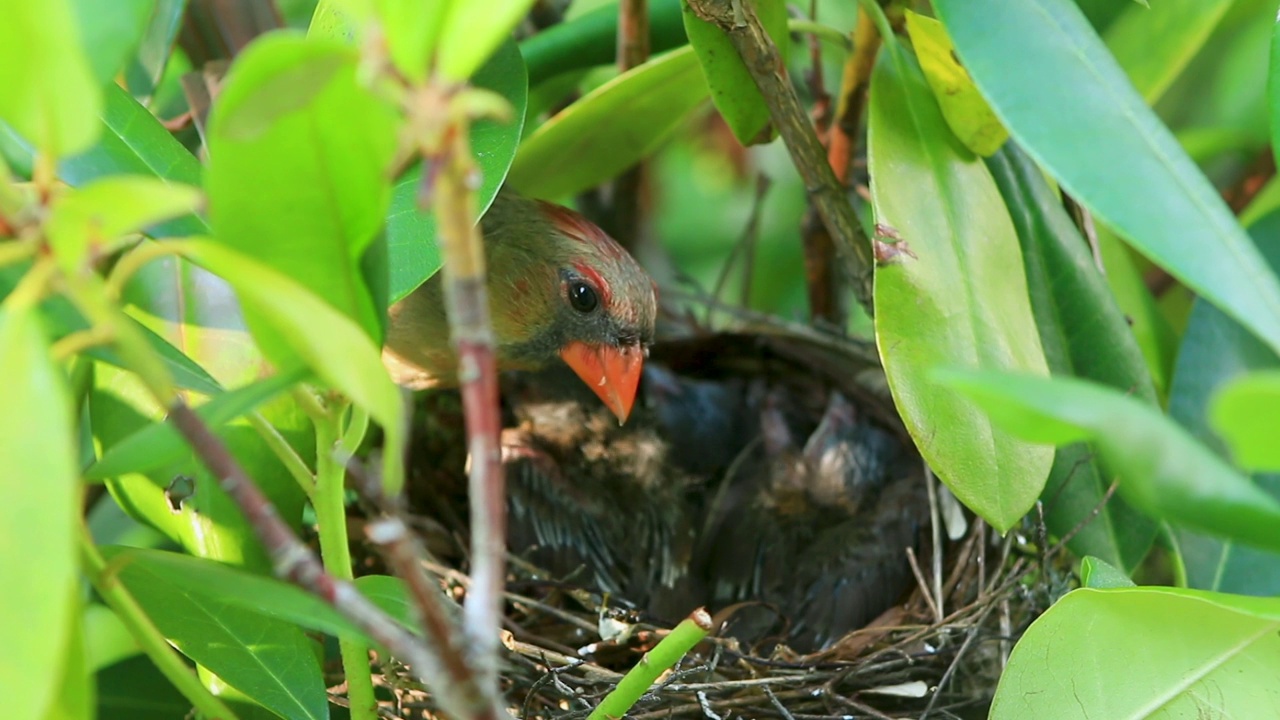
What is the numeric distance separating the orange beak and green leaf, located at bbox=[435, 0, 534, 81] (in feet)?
4.04

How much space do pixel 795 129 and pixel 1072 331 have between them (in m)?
0.42

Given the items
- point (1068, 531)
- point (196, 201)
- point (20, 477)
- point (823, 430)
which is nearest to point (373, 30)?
point (196, 201)

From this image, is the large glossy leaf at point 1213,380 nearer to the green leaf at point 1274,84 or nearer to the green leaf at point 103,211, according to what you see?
the green leaf at point 1274,84

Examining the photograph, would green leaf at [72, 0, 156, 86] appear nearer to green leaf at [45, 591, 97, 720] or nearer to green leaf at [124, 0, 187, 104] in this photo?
green leaf at [45, 591, 97, 720]

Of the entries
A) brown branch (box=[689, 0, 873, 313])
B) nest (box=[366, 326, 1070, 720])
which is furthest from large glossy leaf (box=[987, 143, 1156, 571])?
brown branch (box=[689, 0, 873, 313])

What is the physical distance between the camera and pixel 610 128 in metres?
1.68

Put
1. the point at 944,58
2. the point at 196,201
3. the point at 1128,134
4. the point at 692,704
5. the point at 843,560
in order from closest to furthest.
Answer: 1. the point at 196,201
2. the point at 1128,134
3. the point at 944,58
4. the point at 692,704
5. the point at 843,560

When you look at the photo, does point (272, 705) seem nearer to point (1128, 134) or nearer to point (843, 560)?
point (1128, 134)

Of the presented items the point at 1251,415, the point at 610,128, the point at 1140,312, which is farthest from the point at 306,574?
the point at 1140,312

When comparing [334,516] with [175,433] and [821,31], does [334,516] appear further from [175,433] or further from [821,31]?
[821,31]

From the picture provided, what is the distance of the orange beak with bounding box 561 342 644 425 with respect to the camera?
1.80 meters

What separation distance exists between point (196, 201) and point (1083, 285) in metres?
1.14

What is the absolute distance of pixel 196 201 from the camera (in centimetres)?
52

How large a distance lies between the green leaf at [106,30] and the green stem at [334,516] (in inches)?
10.6
